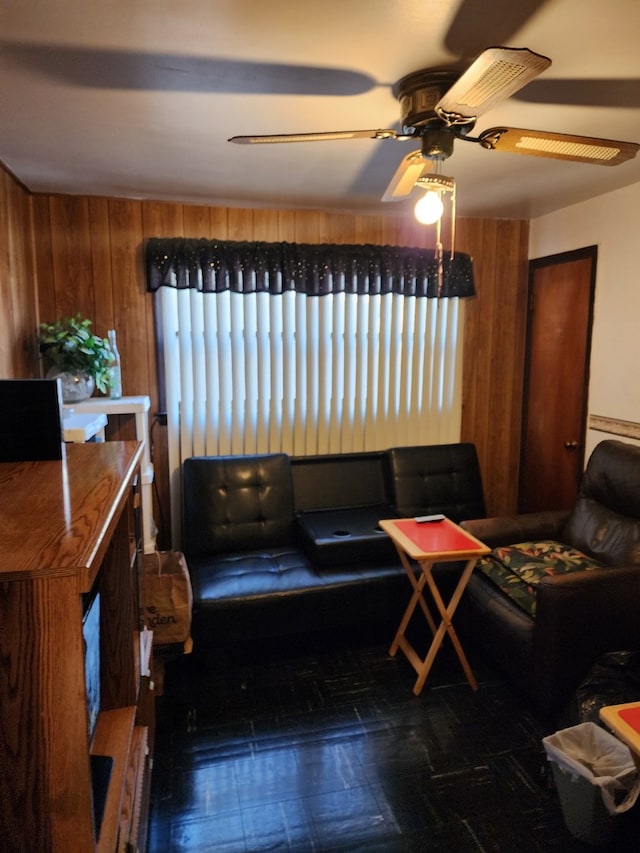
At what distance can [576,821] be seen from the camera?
174 centimetres

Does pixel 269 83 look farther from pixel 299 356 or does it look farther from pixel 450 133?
pixel 299 356

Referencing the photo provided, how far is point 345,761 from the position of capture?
2094mm

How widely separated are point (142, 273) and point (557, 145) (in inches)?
92.5

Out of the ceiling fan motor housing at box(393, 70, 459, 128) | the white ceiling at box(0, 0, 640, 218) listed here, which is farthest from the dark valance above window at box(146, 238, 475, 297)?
the ceiling fan motor housing at box(393, 70, 459, 128)

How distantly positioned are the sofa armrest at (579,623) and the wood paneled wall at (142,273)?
6.08ft

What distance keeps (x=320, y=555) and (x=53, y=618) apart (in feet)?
7.10

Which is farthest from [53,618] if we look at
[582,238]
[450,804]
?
[582,238]

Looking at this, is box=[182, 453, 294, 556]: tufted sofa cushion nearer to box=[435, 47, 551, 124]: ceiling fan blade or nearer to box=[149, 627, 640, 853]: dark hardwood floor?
box=[149, 627, 640, 853]: dark hardwood floor

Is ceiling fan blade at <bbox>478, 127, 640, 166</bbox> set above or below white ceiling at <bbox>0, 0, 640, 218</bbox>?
below

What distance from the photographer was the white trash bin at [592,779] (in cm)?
166

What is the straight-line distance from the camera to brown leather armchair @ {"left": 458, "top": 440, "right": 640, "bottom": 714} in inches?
84.1

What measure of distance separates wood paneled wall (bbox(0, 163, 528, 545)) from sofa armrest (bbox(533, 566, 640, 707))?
6.08 feet

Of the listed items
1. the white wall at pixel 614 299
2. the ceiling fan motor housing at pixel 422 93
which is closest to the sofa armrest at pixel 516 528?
the white wall at pixel 614 299

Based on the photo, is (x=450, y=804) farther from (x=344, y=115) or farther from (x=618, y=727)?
(x=344, y=115)
